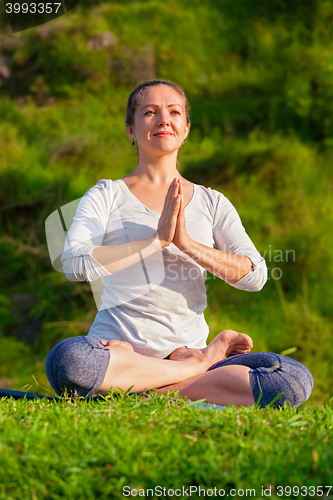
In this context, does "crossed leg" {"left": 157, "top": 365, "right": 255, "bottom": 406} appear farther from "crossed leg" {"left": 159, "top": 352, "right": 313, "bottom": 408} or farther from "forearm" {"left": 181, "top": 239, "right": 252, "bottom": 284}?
"forearm" {"left": 181, "top": 239, "right": 252, "bottom": 284}

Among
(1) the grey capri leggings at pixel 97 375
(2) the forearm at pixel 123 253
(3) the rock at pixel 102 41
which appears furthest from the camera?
(3) the rock at pixel 102 41

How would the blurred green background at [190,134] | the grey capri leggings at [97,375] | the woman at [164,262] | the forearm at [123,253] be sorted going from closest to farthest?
the grey capri leggings at [97,375]
the woman at [164,262]
the forearm at [123,253]
the blurred green background at [190,134]

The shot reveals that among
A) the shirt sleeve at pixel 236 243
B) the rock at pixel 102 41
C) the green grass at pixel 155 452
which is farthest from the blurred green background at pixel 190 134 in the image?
the green grass at pixel 155 452

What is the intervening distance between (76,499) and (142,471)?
7.2 inches

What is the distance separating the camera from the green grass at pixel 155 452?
49.8 inches

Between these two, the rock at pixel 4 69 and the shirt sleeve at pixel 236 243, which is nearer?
the shirt sleeve at pixel 236 243

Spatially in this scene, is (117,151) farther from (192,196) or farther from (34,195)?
(192,196)

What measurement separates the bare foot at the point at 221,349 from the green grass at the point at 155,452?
53 cm

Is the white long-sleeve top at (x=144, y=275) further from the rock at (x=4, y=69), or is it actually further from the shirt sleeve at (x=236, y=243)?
the rock at (x=4, y=69)

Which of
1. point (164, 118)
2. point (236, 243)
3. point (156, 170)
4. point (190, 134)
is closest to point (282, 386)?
point (236, 243)

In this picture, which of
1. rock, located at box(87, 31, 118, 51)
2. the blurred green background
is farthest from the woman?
rock, located at box(87, 31, 118, 51)

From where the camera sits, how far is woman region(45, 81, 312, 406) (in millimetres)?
2000

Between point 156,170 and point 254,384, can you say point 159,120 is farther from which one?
point 254,384

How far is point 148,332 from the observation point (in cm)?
218
